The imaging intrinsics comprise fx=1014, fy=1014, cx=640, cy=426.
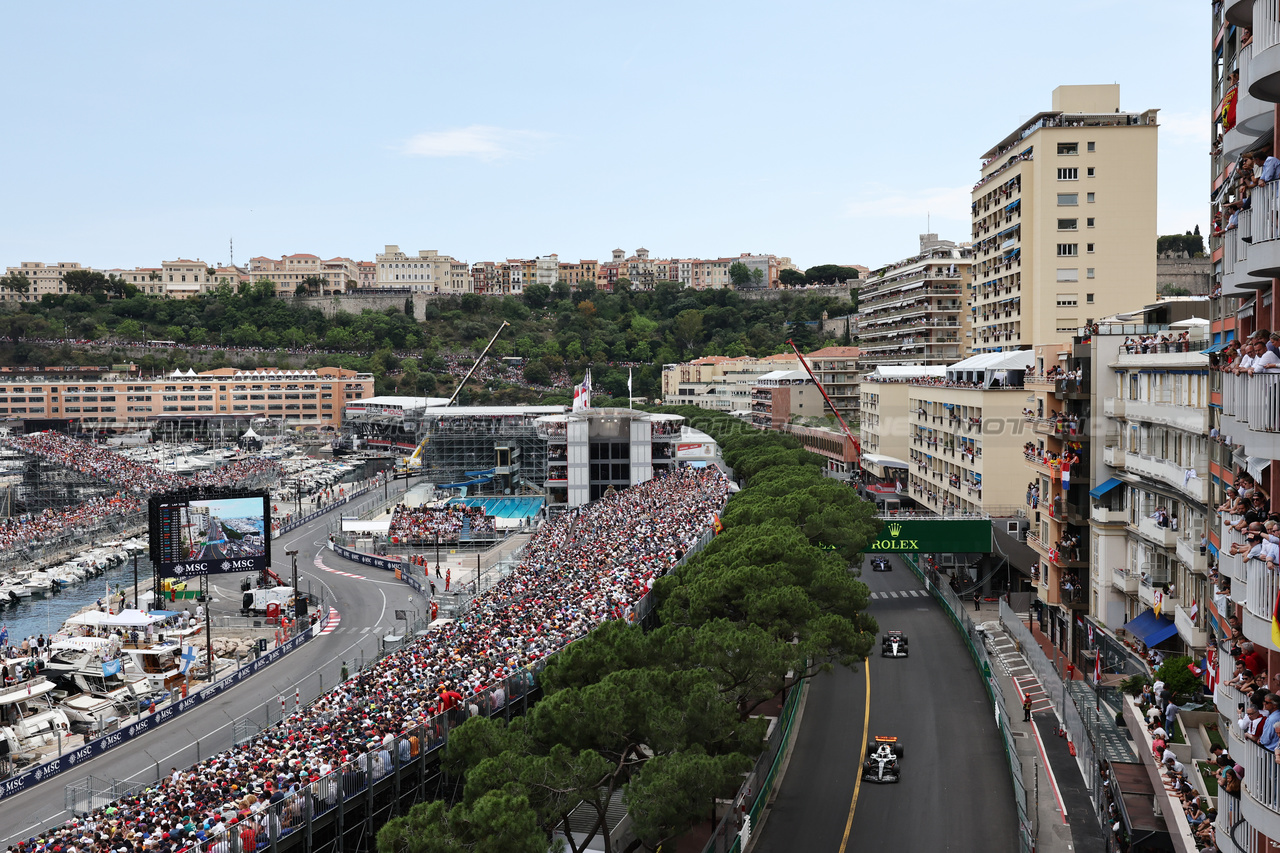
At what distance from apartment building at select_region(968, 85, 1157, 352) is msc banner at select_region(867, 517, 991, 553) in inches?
791

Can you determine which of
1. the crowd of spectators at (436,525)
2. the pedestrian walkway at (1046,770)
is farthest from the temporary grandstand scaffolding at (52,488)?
the pedestrian walkway at (1046,770)

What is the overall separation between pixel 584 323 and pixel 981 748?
547ft

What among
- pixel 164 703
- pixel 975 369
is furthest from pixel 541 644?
pixel 975 369

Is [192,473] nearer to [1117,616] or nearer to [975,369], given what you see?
[975,369]

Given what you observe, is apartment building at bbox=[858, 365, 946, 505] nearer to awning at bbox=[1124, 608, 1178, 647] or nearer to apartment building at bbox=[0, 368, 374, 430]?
awning at bbox=[1124, 608, 1178, 647]

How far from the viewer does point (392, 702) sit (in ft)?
83.2

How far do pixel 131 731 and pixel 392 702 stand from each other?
1283 centimetres

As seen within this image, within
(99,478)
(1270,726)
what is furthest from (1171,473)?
(99,478)

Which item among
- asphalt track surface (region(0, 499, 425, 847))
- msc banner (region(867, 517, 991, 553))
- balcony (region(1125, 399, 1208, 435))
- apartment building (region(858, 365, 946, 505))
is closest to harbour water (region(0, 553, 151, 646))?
asphalt track surface (region(0, 499, 425, 847))

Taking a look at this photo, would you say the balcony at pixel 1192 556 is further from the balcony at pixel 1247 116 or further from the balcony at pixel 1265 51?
the balcony at pixel 1265 51

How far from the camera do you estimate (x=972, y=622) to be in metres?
41.7

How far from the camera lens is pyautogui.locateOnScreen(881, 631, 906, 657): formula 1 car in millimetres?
38688

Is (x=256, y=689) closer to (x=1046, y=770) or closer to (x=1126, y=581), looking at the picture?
(x=1046, y=770)

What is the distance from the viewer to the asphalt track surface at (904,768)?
23.4m
